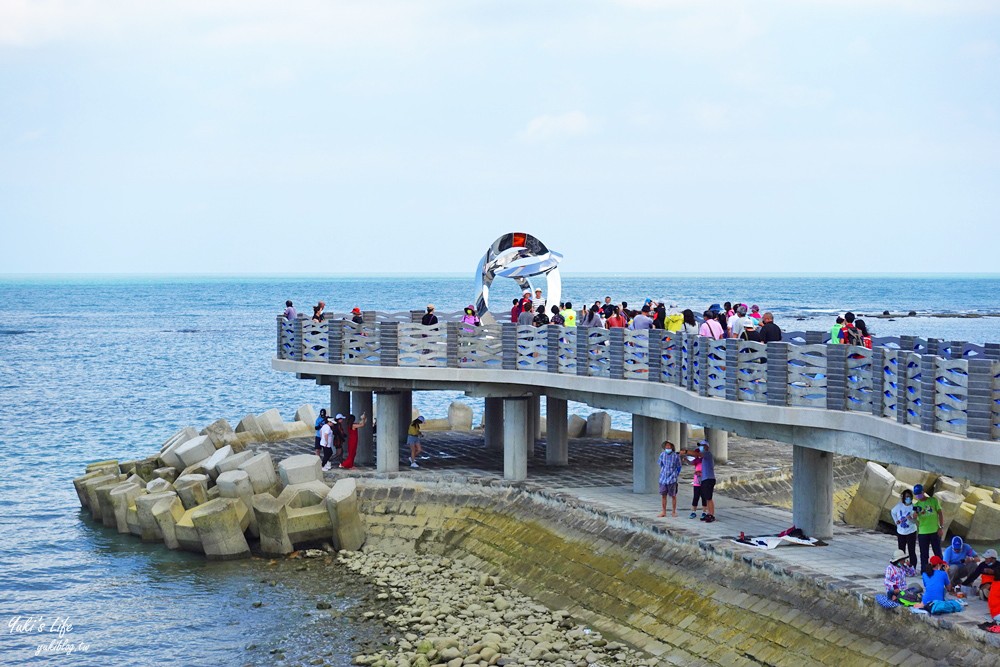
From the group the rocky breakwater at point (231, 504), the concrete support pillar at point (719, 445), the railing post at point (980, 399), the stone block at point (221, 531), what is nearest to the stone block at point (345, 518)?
the rocky breakwater at point (231, 504)

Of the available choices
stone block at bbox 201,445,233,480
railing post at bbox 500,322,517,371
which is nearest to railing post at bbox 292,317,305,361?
stone block at bbox 201,445,233,480

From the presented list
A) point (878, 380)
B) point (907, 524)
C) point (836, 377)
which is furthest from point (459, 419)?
point (907, 524)

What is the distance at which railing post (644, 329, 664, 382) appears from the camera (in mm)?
25188

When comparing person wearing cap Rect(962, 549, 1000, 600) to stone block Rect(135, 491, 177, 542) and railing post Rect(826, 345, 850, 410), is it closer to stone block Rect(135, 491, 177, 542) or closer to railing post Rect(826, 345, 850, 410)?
railing post Rect(826, 345, 850, 410)

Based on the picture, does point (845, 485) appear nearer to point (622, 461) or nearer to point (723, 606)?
point (622, 461)

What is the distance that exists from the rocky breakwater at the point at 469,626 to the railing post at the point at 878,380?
4.99 metres

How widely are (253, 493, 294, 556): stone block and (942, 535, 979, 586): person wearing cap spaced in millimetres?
13872

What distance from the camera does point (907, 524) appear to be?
61.4 ft

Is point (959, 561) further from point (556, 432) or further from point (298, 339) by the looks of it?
point (298, 339)

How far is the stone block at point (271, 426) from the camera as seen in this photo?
34781mm

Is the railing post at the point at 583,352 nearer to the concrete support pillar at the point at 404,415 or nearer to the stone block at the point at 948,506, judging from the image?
the stone block at the point at 948,506

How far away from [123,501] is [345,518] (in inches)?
256

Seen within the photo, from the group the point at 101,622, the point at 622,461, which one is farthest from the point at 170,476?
the point at 622,461

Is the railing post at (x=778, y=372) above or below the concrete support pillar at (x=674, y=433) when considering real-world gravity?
above
